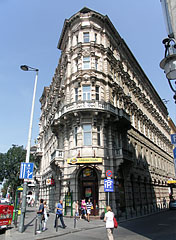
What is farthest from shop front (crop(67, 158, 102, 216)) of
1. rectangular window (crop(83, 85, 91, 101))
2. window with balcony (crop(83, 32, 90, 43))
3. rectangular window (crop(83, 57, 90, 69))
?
window with balcony (crop(83, 32, 90, 43))

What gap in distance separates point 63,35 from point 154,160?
2755cm

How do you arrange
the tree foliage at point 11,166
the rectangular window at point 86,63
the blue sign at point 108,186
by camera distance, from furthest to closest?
the tree foliage at point 11,166 → the rectangular window at point 86,63 → the blue sign at point 108,186

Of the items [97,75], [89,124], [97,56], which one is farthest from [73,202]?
[97,56]

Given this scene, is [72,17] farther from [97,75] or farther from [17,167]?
[17,167]

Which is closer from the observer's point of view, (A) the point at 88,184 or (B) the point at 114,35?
(A) the point at 88,184

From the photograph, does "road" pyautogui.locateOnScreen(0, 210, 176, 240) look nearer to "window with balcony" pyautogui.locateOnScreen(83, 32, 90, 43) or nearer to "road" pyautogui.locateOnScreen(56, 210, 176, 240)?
"road" pyautogui.locateOnScreen(56, 210, 176, 240)

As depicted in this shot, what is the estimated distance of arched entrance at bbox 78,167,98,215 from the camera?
67.7ft

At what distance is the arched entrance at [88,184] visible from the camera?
67.7 feet

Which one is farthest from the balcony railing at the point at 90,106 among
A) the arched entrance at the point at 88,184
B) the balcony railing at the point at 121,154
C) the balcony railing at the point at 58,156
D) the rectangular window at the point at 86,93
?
the arched entrance at the point at 88,184

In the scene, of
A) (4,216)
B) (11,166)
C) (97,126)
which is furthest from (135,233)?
(11,166)

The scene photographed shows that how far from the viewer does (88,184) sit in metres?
21.0

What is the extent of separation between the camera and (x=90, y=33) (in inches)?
1025

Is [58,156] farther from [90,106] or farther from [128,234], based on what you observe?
[128,234]

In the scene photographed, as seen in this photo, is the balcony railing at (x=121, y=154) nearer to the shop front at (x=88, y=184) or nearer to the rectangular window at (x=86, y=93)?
the shop front at (x=88, y=184)
